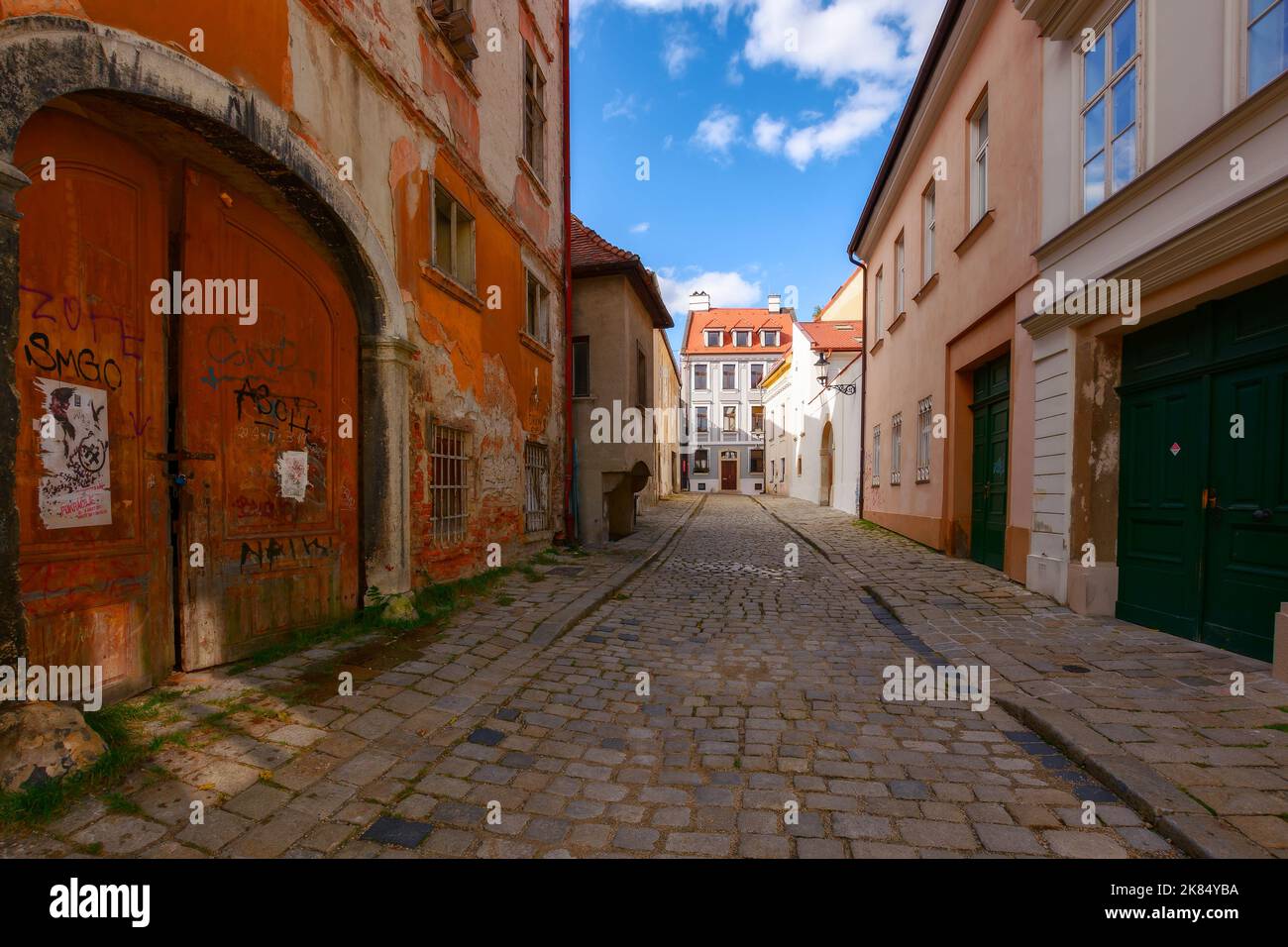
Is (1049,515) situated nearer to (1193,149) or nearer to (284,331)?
(1193,149)

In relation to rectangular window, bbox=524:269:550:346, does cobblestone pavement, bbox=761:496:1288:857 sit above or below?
below

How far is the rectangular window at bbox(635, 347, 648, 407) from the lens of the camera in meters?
13.6

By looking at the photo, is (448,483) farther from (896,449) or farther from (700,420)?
(700,420)

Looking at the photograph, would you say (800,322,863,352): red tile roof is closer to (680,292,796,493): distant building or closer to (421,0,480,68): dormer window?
(680,292,796,493): distant building

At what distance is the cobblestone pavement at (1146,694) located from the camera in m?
2.69

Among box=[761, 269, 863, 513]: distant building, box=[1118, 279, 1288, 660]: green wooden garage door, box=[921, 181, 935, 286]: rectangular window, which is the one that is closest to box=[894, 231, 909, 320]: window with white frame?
box=[921, 181, 935, 286]: rectangular window

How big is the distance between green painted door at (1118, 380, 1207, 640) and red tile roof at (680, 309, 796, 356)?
45.0 m

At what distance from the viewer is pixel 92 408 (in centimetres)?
346

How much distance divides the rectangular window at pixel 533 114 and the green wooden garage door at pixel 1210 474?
857 centimetres

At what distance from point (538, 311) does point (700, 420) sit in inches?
1586

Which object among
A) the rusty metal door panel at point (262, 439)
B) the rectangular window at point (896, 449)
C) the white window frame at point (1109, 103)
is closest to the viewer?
the rusty metal door panel at point (262, 439)

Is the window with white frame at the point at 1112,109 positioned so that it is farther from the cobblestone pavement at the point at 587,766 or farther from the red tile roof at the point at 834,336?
the red tile roof at the point at 834,336

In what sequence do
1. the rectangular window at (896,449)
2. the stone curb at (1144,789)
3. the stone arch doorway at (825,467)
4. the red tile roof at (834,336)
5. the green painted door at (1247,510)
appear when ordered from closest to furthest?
the stone curb at (1144,789)
the green painted door at (1247,510)
the rectangular window at (896,449)
the stone arch doorway at (825,467)
the red tile roof at (834,336)

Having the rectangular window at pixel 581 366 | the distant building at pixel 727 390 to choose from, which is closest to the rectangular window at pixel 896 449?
the rectangular window at pixel 581 366
